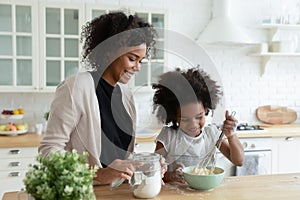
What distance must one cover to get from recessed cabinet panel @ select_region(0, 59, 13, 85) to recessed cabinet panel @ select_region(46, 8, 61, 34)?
0.39m

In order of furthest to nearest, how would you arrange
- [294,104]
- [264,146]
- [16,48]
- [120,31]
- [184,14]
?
1. [294,104]
2. [184,14]
3. [264,146]
4. [16,48]
5. [120,31]

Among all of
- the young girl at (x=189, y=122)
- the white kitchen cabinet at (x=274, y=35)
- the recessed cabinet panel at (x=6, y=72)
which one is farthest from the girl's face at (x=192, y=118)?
the white kitchen cabinet at (x=274, y=35)

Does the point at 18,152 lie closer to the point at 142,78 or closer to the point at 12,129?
the point at 12,129

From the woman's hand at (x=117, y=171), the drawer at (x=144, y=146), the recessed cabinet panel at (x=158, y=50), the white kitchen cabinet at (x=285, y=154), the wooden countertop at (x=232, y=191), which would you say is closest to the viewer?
the woman's hand at (x=117, y=171)

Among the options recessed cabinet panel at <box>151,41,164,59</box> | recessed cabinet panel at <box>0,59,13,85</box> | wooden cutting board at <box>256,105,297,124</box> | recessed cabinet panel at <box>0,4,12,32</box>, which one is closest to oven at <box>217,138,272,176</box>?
wooden cutting board at <box>256,105,297,124</box>

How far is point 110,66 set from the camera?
132 cm

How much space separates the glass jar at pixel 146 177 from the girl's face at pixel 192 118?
1.22ft

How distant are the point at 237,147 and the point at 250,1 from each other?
7.86 ft

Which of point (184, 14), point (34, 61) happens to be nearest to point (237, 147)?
point (34, 61)

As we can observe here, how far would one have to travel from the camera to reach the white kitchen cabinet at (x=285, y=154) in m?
3.00

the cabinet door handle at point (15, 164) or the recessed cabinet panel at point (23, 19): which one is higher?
the recessed cabinet panel at point (23, 19)

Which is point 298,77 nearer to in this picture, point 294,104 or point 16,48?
point 294,104

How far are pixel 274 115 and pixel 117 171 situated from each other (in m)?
2.72

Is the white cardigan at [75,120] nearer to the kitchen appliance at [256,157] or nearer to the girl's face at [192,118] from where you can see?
the girl's face at [192,118]
